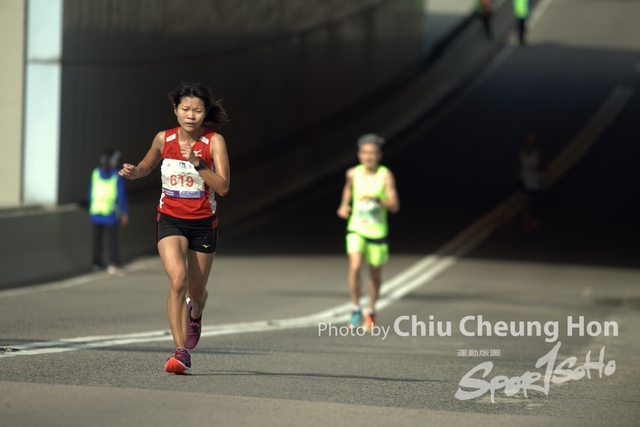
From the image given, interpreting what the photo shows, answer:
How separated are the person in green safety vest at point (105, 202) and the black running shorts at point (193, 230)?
31.6ft

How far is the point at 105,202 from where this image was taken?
17.0 m

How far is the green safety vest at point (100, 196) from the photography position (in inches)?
667

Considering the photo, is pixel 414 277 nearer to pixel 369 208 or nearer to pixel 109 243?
pixel 109 243

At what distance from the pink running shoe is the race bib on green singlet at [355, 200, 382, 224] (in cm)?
508

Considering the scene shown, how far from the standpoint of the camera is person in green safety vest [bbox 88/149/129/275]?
16969 millimetres

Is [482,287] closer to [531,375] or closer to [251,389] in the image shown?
[531,375]

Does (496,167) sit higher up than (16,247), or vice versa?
(496,167)

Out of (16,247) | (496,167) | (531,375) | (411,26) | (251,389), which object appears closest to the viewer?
(251,389)

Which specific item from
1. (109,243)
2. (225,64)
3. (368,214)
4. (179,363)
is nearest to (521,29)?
(225,64)

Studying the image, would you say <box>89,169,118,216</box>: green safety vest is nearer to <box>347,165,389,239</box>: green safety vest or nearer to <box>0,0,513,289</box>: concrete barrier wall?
<box>0,0,513,289</box>: concrete barrier wall

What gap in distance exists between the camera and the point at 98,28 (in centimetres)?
1828

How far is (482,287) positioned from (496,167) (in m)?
13.5

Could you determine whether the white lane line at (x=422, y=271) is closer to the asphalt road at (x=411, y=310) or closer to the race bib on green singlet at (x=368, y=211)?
the asphalt road at (x=411, y=310)

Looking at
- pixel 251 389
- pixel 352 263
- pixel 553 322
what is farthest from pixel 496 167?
pixel 251 389
